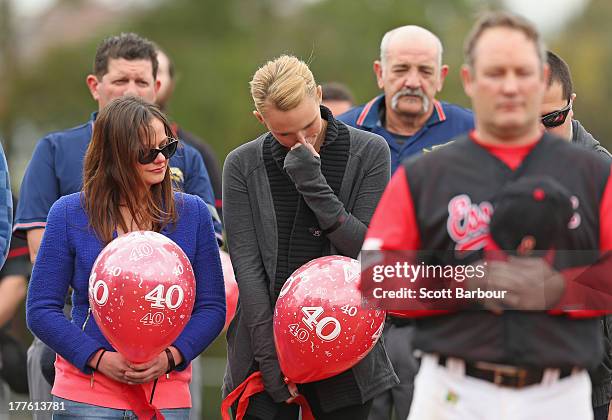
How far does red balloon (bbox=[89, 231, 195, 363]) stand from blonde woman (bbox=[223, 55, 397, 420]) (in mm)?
523

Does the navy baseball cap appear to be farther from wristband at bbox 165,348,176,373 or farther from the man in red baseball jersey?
wristband at bbox 165,348,176,373

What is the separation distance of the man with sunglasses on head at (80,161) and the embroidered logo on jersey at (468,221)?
2.59m

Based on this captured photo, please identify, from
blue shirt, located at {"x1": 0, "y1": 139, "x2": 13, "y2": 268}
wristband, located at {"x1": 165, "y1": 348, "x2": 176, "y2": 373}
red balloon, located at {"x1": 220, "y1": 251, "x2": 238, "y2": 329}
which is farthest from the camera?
red balloon, located at {"x1": 220, "y1": 251, "x2": 238, "y2": 329}

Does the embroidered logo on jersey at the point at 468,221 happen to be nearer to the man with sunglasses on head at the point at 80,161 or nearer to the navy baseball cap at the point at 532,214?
the navy baseball cap at the point at 532,214

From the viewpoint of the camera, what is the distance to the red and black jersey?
451 cm

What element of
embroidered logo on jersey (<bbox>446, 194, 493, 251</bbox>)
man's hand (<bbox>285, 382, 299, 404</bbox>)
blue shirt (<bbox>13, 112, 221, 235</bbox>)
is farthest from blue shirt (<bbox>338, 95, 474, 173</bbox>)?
embroidered logo on jersey (<bbox>446, 194, 493, 251</bbox>)

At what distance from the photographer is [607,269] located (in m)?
4.57

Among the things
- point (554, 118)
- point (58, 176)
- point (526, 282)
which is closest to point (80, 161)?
point (58, 176)

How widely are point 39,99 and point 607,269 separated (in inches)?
1149

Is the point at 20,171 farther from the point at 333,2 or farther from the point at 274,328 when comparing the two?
the point at 274,328

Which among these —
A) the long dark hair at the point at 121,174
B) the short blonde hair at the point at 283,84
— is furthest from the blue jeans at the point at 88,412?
the short blonde hair at the point at 283,84

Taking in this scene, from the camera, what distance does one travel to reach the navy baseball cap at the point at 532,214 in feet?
14.4

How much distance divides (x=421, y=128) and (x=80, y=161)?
2.07 meters

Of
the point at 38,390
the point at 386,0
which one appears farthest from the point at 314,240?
the point at 386,0
